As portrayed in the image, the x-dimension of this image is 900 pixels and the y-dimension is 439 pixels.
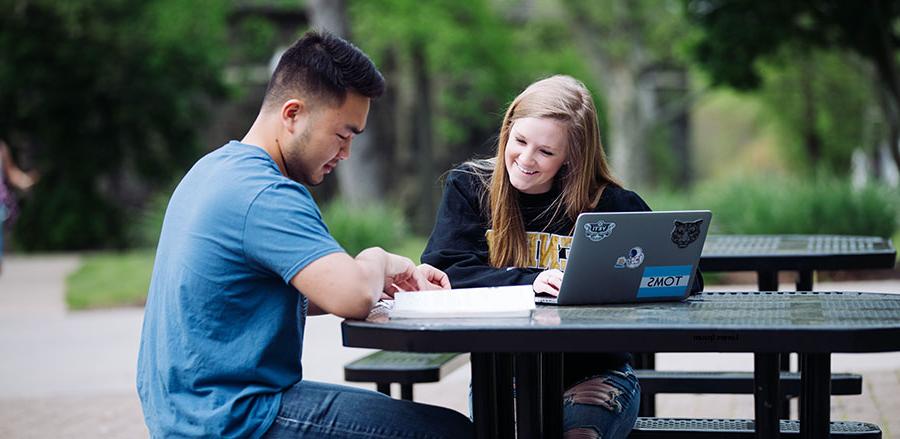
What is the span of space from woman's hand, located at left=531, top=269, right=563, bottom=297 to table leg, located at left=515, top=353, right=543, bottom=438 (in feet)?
1.07

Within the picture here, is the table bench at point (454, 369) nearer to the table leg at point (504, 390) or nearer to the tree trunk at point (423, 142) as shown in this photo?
the table leg at point (504, 390)

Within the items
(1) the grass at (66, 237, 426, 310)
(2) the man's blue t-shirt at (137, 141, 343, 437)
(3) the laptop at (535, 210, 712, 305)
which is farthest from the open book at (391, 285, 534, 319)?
(1) the grass at (66, 237, 426, 310)

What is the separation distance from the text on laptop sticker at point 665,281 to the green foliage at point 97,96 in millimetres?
19386

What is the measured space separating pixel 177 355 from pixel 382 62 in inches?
953

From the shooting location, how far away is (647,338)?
2578 mm

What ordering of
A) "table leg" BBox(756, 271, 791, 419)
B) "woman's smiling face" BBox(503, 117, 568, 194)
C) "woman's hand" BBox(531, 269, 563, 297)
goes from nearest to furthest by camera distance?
"woman's hand" BBox(531, 269, 563, 297) → "woman's smiling face" BBox(503, 117, 568, 194) → "table leg" BBox(756, 271, 791, 419)

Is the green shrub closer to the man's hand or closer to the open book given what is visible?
the man's hand

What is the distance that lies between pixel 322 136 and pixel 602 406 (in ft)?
3.38

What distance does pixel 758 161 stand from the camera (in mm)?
42812

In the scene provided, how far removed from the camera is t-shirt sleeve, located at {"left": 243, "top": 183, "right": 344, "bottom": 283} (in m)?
2.73

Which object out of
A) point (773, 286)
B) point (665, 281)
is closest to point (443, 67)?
point (773, 286)

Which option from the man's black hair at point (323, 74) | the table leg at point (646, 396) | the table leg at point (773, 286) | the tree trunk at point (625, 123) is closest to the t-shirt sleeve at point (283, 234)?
the man's black hair at point (323, 74)

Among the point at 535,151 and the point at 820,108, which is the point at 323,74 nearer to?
the point at 535,151

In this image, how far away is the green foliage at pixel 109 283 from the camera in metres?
11.7
